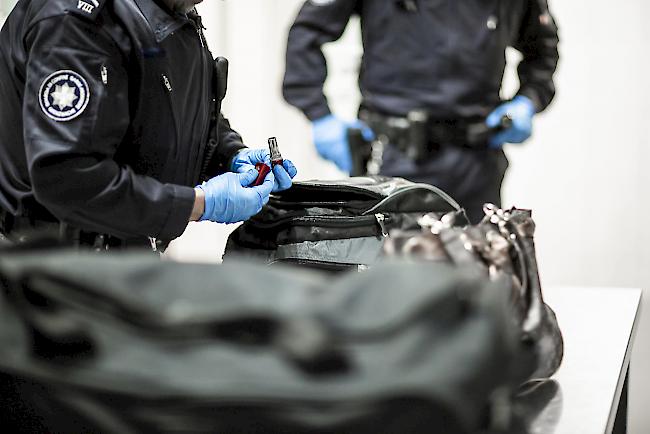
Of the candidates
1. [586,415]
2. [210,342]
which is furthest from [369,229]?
[210,342]

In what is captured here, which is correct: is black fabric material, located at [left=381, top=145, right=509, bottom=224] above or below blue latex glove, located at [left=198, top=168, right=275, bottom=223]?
below

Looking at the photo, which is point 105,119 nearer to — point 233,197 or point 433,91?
point 233,197

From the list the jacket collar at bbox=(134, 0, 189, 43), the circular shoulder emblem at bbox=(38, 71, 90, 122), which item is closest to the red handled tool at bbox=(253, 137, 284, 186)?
the jacket collar at bbox=(134, 0, 189, 43)

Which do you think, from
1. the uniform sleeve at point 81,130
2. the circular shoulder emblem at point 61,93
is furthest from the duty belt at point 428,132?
the circular shoulder emblem at point 61,93

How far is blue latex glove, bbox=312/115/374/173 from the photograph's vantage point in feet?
7.20

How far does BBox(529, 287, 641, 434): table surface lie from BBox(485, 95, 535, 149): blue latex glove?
565 millimetres

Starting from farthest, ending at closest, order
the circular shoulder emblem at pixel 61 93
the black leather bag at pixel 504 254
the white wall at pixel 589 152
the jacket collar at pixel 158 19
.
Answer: the white wall at pixel 589 152, the jacket collar at pixel 158 19, the circular shoulder emblem at pixel 61 93, the black leather bag at pixel 504 254

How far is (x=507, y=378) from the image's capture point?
0.50 metres

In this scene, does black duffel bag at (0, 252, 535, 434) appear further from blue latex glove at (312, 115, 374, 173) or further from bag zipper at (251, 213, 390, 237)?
blue latex glove at (312, 115, 374, 173)

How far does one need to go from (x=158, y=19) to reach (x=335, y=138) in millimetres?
1085

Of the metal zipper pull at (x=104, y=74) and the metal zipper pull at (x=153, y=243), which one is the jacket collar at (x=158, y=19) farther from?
the metal zipper pull at (x=153, y=243)

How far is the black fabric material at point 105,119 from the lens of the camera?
1021mm

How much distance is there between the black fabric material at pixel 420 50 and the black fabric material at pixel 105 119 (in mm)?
919

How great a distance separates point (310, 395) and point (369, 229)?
2.66 feet
